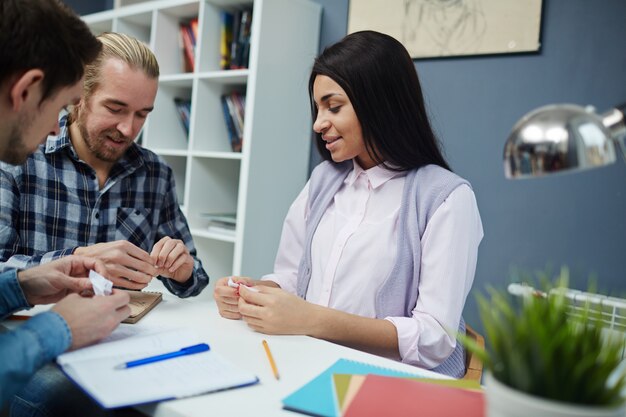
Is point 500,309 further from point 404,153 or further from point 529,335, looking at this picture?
point 404,153

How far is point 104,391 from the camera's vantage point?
73 cm

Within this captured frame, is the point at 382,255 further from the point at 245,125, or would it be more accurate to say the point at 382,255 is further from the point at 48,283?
the point at 245,125

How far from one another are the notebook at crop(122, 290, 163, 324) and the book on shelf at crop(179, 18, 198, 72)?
75.6 inches

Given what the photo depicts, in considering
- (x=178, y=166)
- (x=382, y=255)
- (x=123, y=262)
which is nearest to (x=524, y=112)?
(x=382, y=255)

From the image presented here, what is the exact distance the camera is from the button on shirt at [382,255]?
1.24m

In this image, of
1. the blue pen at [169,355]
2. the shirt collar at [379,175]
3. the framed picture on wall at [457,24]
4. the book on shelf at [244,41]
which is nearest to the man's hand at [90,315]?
the blue pen at [169,355]

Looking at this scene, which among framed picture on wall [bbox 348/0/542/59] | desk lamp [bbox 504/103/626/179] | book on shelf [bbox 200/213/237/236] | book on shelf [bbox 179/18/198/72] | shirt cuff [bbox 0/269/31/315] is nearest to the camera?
desk lamp [bbox 504/103/626/179]

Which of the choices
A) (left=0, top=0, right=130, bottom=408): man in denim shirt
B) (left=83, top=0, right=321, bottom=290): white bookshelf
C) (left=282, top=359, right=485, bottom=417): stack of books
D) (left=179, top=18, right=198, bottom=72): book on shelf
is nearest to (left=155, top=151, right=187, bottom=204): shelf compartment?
(left=83, top=0, right=321, bottom=290): white bookshelf

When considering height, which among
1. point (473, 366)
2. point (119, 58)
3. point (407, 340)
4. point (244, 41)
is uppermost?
point (244, 41)

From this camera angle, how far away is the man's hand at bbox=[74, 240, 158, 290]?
1204 mm

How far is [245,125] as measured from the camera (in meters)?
2.42

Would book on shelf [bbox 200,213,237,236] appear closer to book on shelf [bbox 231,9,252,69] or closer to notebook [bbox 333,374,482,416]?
book on shelf [bbox 231,9,252,69]

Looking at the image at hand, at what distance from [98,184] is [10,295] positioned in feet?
2.08

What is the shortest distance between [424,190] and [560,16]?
1113 millimetres
